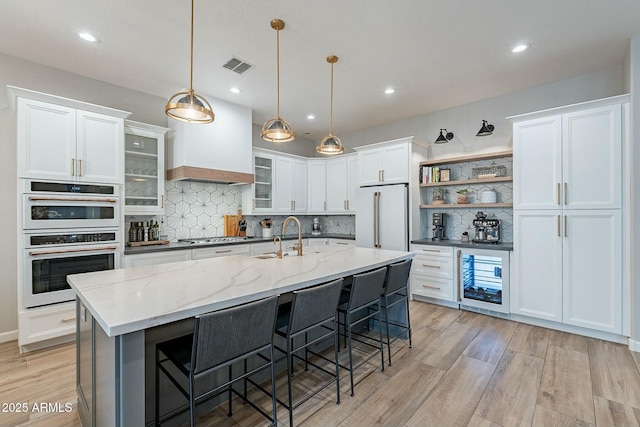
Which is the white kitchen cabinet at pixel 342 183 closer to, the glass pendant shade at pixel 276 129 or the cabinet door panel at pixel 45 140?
the glass pendant shade at pixel 276 129

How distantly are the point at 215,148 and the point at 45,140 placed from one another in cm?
173

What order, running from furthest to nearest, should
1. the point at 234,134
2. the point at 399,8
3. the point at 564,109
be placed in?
the point at 234,134 → the point at 564,109 → the point at 399,8

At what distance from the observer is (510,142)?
13.1 ft

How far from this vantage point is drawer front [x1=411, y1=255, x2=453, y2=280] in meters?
4.01

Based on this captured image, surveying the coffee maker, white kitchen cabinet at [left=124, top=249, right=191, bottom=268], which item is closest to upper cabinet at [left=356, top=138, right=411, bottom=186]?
the coffee maker

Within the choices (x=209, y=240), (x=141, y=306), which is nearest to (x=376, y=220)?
(x=209, y=240)

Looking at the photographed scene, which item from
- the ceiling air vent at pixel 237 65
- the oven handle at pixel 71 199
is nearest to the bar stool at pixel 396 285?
the ceiling air vent at pixel 237 65

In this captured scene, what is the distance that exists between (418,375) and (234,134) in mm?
3709

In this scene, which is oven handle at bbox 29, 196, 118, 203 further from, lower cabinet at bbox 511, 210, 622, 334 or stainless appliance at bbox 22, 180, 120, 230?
lower cabinet at bbox 511, 210, 622, 334

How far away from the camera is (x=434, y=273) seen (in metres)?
4.16

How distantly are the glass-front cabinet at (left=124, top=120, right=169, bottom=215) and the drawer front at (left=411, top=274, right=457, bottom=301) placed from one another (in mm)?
3641

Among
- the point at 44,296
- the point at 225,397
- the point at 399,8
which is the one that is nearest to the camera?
the point at 225,397

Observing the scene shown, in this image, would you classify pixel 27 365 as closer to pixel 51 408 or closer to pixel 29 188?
pixel 51 408

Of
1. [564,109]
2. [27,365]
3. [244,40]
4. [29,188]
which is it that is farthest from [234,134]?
[564,109]
